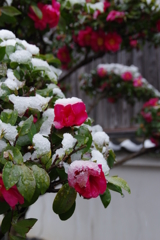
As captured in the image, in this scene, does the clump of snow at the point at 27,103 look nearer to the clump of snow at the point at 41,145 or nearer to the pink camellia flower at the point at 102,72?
the clump of snow at the point at 41,145

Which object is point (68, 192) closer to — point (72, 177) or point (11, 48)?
point (72, 177)

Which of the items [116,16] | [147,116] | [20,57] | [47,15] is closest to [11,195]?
[20,57]

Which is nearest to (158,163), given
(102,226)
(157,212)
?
(157,212)

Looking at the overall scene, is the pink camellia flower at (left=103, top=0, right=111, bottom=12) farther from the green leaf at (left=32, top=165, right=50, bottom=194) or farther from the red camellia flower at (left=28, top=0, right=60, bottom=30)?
the green leaf at (left=32, top=165, right=50, bottom=194)

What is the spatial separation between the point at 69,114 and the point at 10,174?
0.65ft

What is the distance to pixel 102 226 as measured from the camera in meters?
2.31

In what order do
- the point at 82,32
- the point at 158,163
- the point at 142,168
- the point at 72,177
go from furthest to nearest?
the point at 142,168 → the point at 158,163 → the point at 82,32 → the point at 72,177

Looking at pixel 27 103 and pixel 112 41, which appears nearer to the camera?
pixel 27 103

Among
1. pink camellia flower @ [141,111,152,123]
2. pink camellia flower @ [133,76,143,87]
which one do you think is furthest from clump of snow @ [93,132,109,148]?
pink camellia flower @ [133,76,143,87]

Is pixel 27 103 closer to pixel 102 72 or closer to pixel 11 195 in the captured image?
pixel 11 195

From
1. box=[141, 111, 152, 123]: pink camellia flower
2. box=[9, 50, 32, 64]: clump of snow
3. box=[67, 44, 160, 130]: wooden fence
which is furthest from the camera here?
box=[67, 44, 160, 130]: wooden fence

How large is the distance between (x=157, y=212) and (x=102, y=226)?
55 cm

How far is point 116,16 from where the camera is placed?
1.68 meters

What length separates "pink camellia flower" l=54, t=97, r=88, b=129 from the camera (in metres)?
0.65
